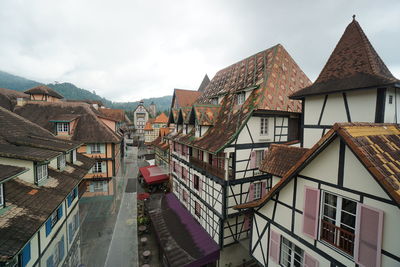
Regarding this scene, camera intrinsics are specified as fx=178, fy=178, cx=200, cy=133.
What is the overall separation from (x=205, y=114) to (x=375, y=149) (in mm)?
10876

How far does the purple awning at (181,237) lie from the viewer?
1135 centimetres

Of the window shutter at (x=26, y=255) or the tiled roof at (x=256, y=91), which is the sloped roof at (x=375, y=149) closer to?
the tiled roof at (x=256, y=91)

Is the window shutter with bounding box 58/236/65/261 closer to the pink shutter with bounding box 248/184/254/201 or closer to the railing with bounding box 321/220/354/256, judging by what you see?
the pink shutter with bounding box 248/184/254/201

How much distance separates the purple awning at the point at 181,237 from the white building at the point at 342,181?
17.2 feet

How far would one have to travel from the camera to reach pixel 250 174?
12.2 m

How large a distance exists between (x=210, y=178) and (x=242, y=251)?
585 cm

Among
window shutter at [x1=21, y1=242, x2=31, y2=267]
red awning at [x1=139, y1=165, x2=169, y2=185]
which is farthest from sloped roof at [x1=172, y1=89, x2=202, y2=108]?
window shutter at [x1=21, y1=242, x2=31, y2=267]

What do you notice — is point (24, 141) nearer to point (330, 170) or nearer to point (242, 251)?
point (330, 170)

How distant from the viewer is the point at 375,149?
4133 millimetres

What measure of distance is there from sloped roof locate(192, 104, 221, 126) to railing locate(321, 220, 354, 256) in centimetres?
994

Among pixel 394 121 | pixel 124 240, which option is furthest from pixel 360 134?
pixel 124 240

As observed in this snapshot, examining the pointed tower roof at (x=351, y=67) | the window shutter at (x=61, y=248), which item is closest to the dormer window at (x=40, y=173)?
the window shutter at (x=61, y=248)

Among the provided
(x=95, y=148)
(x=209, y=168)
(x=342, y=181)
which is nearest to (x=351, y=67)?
(x=342, y=181)

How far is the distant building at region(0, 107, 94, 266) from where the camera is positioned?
6.08 metres
